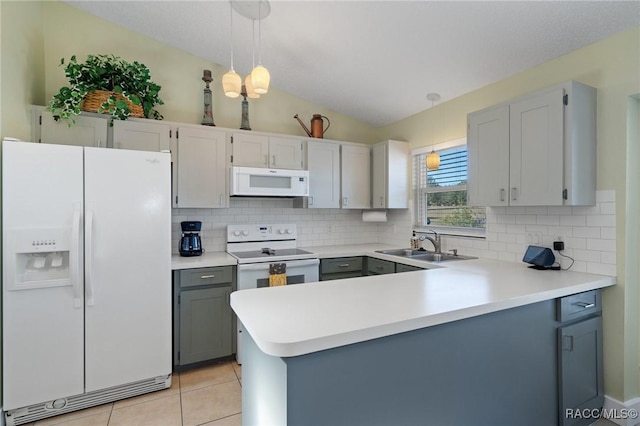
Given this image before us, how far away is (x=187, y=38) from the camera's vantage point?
302 centimetres

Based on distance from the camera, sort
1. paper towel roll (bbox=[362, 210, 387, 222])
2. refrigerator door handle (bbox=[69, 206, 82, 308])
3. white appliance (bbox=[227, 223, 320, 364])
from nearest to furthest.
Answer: refrigerator door handle (bbox=[69, 206, 82, 308]) → white appliance (bbox=[227, 223, 320, 364]) → paper towel roll (bbox=[362, 210, 387, 222])

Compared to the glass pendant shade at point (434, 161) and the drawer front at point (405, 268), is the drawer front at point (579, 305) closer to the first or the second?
the drawer front at point (405, 268)

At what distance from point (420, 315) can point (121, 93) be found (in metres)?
2.83

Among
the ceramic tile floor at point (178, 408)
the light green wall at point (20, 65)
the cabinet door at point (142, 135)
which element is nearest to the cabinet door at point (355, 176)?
the cabinet door at point (142, 135)

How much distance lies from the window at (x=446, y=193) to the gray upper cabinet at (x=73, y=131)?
123 inches

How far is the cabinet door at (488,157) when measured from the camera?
237 cm

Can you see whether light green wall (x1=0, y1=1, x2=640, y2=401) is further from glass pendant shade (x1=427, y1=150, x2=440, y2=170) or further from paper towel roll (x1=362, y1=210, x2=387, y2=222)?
paper towel roll (x1=362, y1=210, x2=387, y2=222)

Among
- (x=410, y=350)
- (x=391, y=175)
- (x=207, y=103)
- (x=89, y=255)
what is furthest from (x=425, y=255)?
(x=89, y=255)

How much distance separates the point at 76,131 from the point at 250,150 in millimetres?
1421

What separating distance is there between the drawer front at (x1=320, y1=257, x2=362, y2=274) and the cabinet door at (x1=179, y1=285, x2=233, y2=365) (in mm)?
981

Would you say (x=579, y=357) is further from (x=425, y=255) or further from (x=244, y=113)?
(x=244, y=113)

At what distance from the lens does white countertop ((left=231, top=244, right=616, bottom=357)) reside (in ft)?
3.55

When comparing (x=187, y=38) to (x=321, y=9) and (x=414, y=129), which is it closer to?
(x=321, y=9)

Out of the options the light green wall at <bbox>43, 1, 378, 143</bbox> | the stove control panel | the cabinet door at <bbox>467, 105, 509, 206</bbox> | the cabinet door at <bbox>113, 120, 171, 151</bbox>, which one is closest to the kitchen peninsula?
the cabinet door at <bbox>467, 105, 509, 206</bbox>
